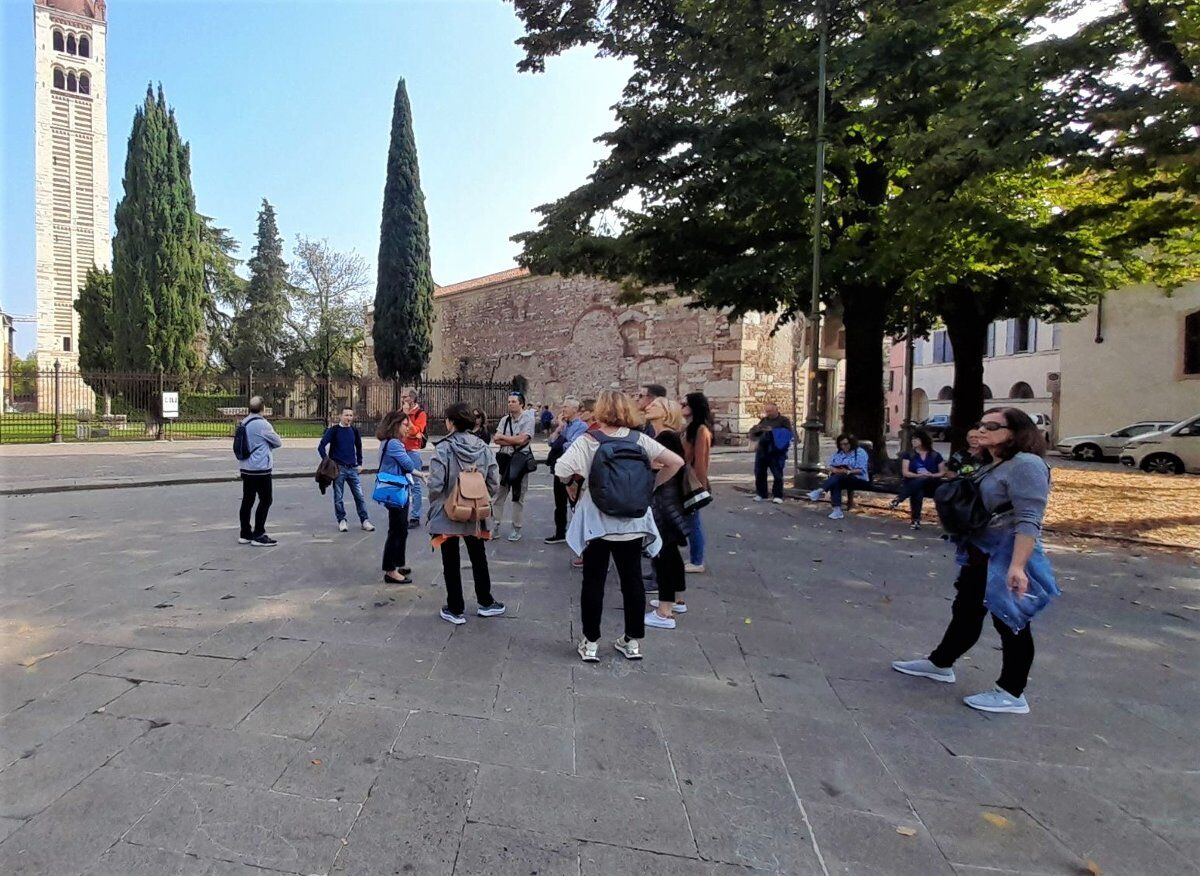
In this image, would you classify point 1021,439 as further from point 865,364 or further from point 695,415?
point 865,364

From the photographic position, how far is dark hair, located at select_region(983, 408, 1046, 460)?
3.24 m

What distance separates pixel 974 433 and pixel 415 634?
359 centimetres

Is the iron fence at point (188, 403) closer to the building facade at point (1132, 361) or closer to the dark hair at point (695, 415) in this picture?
the dark hair at point (695, 415)

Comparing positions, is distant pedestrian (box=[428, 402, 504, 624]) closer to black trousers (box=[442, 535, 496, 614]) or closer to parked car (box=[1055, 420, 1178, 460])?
black trousers (box=[442, 535, 496, 614])

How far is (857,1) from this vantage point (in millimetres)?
9625

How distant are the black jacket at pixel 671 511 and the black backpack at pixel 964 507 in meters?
1.72

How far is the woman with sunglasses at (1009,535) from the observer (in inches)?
122

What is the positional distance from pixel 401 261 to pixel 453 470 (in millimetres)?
26786

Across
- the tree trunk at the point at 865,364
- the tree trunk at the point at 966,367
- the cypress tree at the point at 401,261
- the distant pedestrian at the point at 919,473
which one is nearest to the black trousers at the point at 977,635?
the distant pedestrian at the point at 919,473

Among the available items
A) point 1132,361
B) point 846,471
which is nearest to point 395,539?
point 846,471

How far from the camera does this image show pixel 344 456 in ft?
24.6

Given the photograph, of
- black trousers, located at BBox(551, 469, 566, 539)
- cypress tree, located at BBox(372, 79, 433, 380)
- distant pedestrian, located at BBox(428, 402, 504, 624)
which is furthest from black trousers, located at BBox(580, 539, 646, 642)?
cypress tree, located at BBox(372, 79, 433, 380)

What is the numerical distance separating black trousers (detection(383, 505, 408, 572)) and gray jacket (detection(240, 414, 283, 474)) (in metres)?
2.09

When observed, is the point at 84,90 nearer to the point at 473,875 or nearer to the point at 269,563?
the point at 269,563
